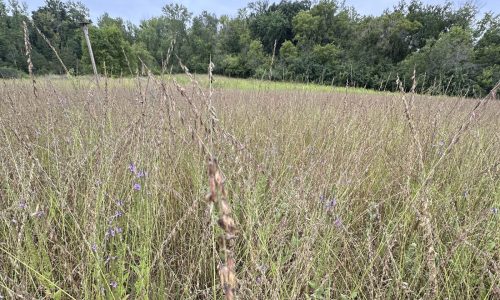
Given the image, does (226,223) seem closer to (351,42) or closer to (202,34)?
(351,42)

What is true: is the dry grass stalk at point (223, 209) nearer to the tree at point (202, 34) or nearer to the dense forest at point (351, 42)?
the dense forest at point (351, 42)

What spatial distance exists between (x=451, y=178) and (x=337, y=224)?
1.11m

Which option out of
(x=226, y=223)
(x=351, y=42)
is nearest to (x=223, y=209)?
(x=226, y=223)

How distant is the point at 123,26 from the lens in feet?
178

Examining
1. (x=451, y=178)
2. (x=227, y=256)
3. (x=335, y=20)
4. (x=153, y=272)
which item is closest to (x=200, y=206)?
(x=153, y=272)

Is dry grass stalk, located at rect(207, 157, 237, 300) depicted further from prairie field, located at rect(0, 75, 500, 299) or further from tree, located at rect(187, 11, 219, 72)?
tree, located at rect(187, 11, 219, 72)

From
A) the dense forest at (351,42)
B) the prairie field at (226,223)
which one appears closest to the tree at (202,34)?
the dense forest at (351,42)

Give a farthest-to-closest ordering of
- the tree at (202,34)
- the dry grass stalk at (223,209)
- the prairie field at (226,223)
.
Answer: the tree at (202,34), the prairie field at (226,223), the dry grass stalk at (223,209)

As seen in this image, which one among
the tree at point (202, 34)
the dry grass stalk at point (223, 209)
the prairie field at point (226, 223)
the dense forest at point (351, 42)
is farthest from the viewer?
the tree at point (202, 34)

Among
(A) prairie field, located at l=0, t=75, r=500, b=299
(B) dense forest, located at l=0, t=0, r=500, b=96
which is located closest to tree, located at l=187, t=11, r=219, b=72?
(B) dense forest, located at l=0, t=0, r=500, b=96

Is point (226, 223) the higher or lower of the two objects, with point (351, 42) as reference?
lower

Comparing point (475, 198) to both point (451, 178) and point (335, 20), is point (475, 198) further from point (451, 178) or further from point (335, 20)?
point (335, 20)

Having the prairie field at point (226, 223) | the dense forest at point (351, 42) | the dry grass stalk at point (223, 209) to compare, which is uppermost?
the dense forest at point (351, 42)

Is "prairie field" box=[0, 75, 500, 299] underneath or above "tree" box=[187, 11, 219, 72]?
underneath
